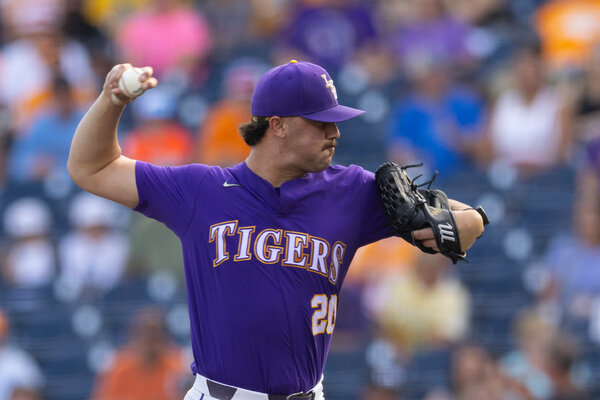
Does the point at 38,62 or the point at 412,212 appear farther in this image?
the point at 38,62

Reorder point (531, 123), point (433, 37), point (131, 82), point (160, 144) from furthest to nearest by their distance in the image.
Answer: point (433, 37) < point (160, 144) < point (531, 123) < point (131, 82)

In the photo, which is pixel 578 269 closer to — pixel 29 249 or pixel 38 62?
pixel 29 249

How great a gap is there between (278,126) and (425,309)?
3344mm

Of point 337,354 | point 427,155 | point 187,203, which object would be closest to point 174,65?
point 427,155

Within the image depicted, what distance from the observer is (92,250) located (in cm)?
766

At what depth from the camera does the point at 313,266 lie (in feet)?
11.1

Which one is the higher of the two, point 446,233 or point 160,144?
point 160,144

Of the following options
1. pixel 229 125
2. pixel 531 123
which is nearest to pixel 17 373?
pixel 229 125

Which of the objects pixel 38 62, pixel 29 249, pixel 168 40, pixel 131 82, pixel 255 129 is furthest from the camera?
pixel 38 62

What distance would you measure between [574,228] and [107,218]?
11.3 feet

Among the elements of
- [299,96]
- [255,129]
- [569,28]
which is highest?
[569,28]

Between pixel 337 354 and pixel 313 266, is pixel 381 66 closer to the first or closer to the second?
pixel 337 354

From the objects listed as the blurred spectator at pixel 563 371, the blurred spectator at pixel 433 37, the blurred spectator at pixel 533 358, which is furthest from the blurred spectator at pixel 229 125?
the blurred spectator at pixel 563 371

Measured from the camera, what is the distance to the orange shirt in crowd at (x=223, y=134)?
7617mm
